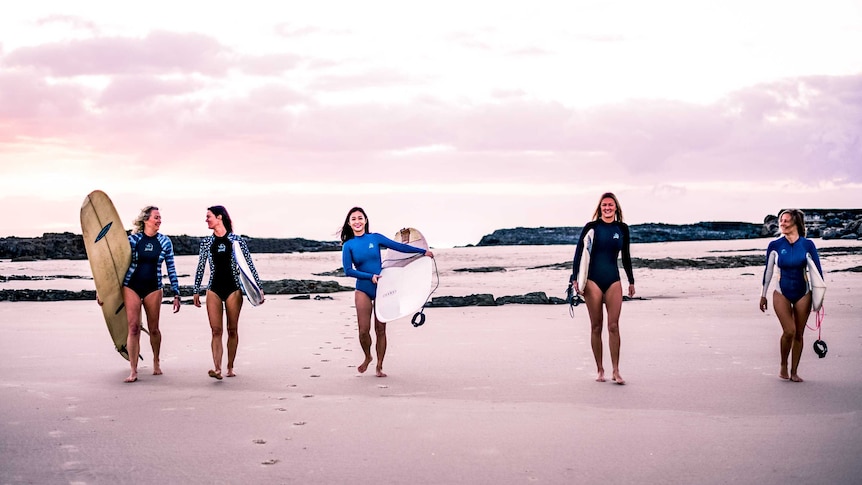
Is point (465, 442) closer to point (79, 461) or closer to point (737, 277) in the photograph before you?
point (79, 461)

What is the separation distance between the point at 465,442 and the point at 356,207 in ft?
12.1

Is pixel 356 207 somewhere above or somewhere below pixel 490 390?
above

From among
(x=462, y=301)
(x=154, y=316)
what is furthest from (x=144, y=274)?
(x=462, y=301)

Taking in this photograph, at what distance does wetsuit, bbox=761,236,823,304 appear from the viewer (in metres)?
7.61

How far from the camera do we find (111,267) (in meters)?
8.52

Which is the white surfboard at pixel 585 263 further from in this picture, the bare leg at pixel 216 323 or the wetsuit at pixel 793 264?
the bare leg at pixel 216 323

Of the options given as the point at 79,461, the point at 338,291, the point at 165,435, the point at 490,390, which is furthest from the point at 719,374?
the point at 338,291

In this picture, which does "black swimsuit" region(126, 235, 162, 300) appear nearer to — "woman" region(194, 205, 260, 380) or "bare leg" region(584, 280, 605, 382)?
"woman" region(194, 205, 260, 380)

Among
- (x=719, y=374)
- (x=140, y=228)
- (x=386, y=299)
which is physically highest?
(x=140, y=228)

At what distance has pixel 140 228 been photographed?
326 inches

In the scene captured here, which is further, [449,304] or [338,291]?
[338,291]

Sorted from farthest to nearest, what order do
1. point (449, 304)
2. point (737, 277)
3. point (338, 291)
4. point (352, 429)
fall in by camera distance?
point (737, 277) → point (338, 291) → point (449, 304) → point (352, 429)

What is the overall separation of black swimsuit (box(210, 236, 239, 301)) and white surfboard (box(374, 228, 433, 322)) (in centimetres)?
151

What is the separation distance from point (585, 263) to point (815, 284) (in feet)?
7.04
